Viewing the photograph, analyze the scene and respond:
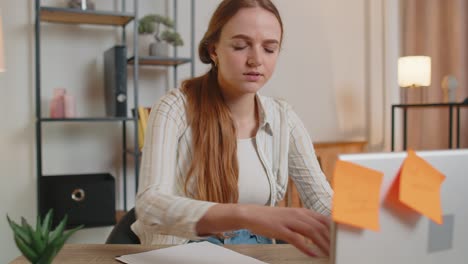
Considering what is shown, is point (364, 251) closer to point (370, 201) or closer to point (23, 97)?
point (370, 201)

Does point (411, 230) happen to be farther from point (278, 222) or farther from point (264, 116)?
point (264, 116)

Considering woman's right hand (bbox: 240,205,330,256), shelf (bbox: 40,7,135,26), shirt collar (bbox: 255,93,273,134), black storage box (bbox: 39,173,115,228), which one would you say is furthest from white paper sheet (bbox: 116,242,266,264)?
shelf (bbox: 40,7,135,26)

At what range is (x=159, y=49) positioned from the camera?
2.51 m

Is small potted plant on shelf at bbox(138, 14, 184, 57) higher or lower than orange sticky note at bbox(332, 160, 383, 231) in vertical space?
higher

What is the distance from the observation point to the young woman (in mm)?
1235

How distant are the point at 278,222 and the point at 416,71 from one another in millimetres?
2393

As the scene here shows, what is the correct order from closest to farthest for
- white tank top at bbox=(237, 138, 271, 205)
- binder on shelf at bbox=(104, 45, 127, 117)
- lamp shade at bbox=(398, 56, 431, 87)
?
white tank top at bbox=(237, 138, 271, 205) < binder on shelf at bbox=(104, 45, 127, 117) < lamp shade at bbox=(398, 56, 431, 87)

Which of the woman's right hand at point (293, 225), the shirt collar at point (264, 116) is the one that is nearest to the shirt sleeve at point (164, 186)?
the woman's right hand at point (293, 225)

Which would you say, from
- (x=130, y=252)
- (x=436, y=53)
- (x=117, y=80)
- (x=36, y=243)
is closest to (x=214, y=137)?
(x=130, y=252)

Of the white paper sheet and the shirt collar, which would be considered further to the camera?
the shirt collar

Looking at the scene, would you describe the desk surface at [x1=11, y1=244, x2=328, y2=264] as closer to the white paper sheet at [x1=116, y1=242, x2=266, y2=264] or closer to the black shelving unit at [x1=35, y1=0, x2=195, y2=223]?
the white paper sheet at [x1=116, y1=242, x2=266, y2=264]

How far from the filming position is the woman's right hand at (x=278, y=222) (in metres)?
0.77

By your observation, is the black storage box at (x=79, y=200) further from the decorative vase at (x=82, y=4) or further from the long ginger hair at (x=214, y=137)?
the long ginger hair at (x=214, y=137)

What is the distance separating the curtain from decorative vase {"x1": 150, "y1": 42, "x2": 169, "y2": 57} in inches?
68.5
